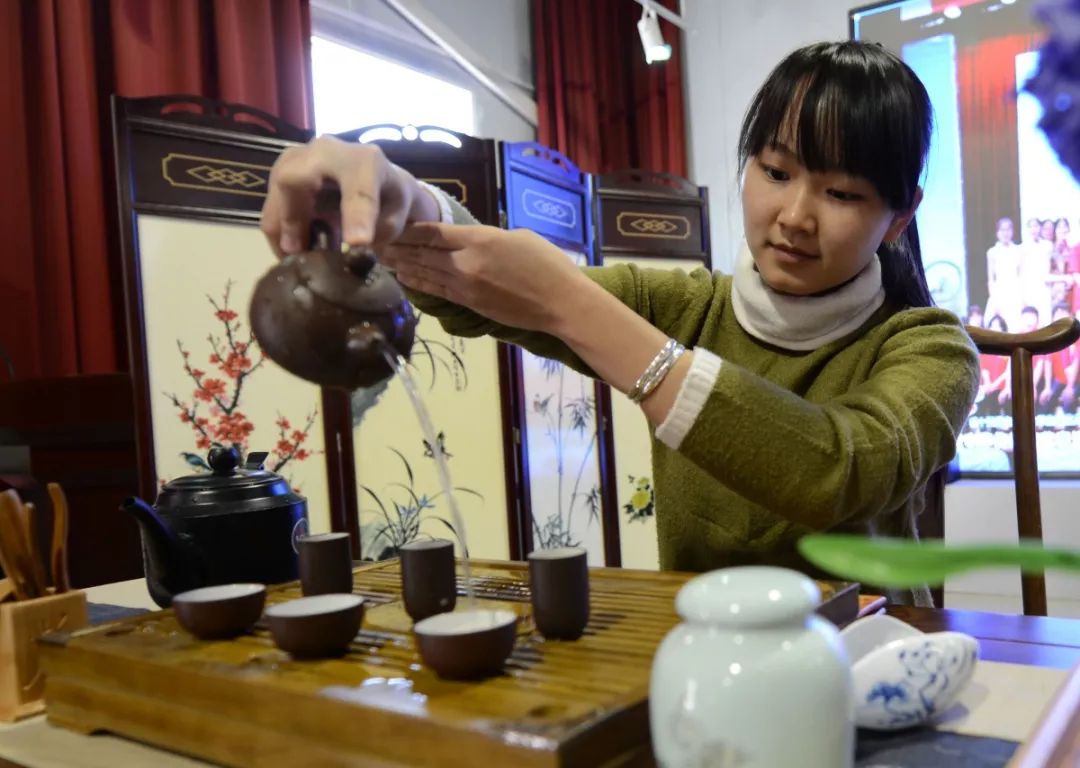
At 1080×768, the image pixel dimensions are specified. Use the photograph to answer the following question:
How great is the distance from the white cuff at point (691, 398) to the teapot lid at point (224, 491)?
47 centimetres

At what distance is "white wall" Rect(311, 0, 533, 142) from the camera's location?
319cm

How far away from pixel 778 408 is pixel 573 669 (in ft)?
1.05

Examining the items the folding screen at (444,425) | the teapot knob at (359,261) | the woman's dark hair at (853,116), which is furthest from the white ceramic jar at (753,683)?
the folding screen at (444,425)

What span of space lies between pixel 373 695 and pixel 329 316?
0.29m

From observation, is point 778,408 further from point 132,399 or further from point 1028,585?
point 132,399

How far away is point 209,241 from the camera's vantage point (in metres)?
2.19

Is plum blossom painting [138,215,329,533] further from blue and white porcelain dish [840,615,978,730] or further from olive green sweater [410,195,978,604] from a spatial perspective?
blue and white porcelain dish [840,615,978,730]

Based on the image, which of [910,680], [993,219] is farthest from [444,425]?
[993,219]

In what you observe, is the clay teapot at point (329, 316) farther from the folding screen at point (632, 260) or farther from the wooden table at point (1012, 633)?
the folding screen at point (632, 260)

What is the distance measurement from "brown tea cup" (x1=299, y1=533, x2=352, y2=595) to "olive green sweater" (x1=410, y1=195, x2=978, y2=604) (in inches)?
13.6

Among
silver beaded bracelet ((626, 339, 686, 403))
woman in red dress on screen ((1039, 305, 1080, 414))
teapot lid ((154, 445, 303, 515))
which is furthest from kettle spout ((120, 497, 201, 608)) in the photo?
woman in red dress on screen ((1039, 305, 1080, 414))

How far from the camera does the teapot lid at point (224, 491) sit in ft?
3.19

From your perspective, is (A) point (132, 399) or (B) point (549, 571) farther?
(A) point (132, 399)

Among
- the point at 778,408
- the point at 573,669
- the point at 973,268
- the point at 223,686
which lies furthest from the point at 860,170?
the point at 973,268
